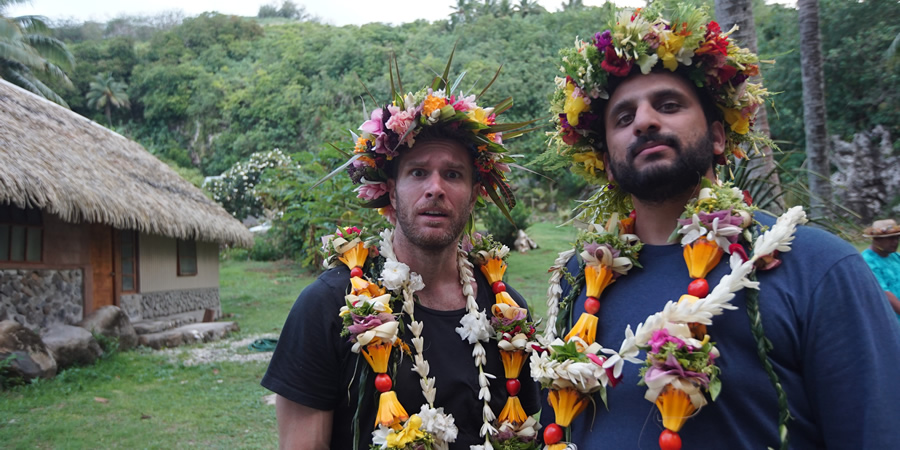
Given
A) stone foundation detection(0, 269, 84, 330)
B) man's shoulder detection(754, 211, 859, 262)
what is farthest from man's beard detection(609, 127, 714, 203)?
stone foundation detection(0, 269, 84, 330)

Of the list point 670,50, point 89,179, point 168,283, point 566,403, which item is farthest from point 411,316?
point 168,283

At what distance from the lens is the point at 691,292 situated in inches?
78.3

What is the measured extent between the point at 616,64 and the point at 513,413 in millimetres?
1435

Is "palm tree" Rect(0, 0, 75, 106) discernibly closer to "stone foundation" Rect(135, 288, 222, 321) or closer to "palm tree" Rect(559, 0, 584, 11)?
"stone foundation" Rect(135, 288, 222, 321)

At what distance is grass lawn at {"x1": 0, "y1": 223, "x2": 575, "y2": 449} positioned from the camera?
6445mm

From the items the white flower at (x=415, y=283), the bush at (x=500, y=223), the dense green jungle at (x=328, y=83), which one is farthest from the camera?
the bush at (x=500, y=223)

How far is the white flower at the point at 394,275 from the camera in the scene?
2.67 m

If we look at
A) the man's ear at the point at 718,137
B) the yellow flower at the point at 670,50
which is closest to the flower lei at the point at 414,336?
the man's ear at the point at 718,137

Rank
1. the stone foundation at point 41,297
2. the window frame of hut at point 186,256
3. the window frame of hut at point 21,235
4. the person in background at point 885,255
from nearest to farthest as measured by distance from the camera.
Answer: the person in background at point 885,255, the stone foundation at point 41,297, the window frame of hut at point 21,235, the window frame of hut at point 186,256

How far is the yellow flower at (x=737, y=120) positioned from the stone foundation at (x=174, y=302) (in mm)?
12238

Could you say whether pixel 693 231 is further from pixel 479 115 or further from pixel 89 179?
pixel 89 179

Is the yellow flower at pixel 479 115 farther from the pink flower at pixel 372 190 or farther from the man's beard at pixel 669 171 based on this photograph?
the man's beard at pixel 669 171

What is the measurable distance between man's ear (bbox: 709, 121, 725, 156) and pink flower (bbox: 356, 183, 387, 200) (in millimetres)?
1428

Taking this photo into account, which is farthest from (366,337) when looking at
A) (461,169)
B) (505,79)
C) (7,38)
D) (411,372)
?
(505,79)
